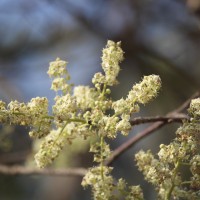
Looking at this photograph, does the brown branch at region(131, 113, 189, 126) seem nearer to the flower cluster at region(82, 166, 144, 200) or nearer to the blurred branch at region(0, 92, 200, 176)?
the blurred branch at region(0, 92, 200, 176)

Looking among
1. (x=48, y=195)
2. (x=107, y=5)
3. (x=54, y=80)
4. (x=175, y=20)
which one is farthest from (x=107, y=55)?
(x=48, y=195)

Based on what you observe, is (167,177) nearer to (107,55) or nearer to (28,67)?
(107,55)

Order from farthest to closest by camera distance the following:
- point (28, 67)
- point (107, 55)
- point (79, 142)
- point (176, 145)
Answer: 1. point (28, 67)
2. point (79, 142)
3. point (107, 55)
4. point (176, 145)

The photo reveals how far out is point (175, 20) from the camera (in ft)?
14.3

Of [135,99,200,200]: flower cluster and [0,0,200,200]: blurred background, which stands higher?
A: [0,0,200,200]: blurred background

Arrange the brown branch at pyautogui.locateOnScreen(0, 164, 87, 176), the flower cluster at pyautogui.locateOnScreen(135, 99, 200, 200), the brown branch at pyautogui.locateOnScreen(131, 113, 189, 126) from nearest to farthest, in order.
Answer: the flower cluster at pyautogui.locateOnScreen(135, 99, 200, 200)
the brown branch at pyautogui.locateOnScreen(131, 113, 189, 126)
the brown branch at pyautogui.locateOnScreen(0, 164, 87, 176)

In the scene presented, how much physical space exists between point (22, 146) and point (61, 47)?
138cm

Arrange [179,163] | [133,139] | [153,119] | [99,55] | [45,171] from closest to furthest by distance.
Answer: [179,163] < [153,119] < [133,139] < [45,171] < [99,55]

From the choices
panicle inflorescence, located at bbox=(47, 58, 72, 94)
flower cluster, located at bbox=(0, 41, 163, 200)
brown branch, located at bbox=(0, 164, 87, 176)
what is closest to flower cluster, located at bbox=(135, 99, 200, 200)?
flower cluster, located at bbox=(0, 41, 163, 200)

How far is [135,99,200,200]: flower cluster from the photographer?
1.38 meters

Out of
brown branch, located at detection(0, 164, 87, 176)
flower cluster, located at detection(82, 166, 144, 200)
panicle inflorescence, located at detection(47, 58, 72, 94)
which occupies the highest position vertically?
brown branch, located at detection(0, 164, 87, 176)

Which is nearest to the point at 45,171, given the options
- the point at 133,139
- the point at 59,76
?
the point at 133,139

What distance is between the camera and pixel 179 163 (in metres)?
1.41

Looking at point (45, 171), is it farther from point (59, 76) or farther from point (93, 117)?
point (93, 117)
